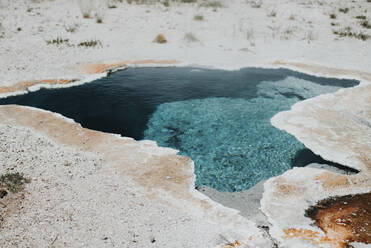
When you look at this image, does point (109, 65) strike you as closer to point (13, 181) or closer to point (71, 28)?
point (71, 28)

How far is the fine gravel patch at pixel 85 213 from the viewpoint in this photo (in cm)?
407

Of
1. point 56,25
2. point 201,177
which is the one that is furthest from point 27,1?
point 201,177

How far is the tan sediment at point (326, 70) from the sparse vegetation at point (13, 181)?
10.0 metres

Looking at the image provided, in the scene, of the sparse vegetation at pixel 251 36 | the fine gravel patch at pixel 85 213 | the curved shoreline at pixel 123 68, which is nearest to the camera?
the fine gravel patch at pixel 85 213

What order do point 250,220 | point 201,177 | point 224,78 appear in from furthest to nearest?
point 224,78 → point 201,177 → point 250,220

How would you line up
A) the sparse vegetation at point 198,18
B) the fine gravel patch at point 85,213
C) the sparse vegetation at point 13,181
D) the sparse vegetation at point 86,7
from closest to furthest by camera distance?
the fine gravel patch at point 85,213 < the sparse vegetation at point 13,181 < the sparse vegetation at point 86,7 < the sparse vegetation at point 198,18

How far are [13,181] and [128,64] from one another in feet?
24.7

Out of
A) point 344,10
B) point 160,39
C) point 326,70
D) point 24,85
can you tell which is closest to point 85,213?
point 24,85

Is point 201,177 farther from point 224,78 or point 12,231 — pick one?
point 224,78

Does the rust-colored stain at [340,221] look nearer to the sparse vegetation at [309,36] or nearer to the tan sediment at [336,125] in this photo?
the tan sediment at [336,125]

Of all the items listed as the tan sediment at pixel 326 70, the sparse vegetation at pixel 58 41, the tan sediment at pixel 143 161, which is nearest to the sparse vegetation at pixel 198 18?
the tan sediment at pixel 326 70

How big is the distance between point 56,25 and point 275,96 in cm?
1268

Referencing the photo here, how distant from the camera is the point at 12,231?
13.6 feet

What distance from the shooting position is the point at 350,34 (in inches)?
605
